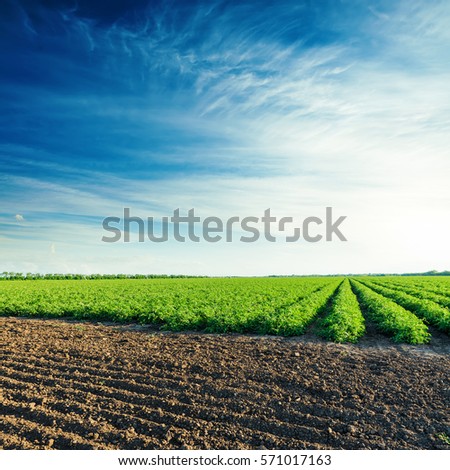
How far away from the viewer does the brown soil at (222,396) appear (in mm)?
6773

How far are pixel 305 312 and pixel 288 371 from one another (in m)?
8.88

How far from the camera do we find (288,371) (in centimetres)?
1018

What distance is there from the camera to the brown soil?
267 inches

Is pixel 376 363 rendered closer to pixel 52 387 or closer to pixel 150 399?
pixel 150 399

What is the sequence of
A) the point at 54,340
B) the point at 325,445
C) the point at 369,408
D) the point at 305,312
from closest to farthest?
the point at 325,445, the point at 369,408, the point at 54,340, the point at 305,312

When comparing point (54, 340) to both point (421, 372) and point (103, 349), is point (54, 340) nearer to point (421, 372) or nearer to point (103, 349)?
point (103, 349)

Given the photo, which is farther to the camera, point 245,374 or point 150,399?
point 245,374

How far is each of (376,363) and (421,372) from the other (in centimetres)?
122

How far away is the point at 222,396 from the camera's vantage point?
8.48 meters

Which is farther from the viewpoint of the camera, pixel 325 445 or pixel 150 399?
pixel 150 399

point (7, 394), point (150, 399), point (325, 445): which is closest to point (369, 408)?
point (325, 445)

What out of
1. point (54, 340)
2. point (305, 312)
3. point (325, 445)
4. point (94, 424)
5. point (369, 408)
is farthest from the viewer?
point (305, 312)

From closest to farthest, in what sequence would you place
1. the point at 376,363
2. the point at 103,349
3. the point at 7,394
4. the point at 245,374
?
the point at 7,394 < the point at 245,374 < the point at 376,363 < the point at 103,349

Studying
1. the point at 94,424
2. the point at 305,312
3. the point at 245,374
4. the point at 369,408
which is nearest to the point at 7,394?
the point at 94,424
